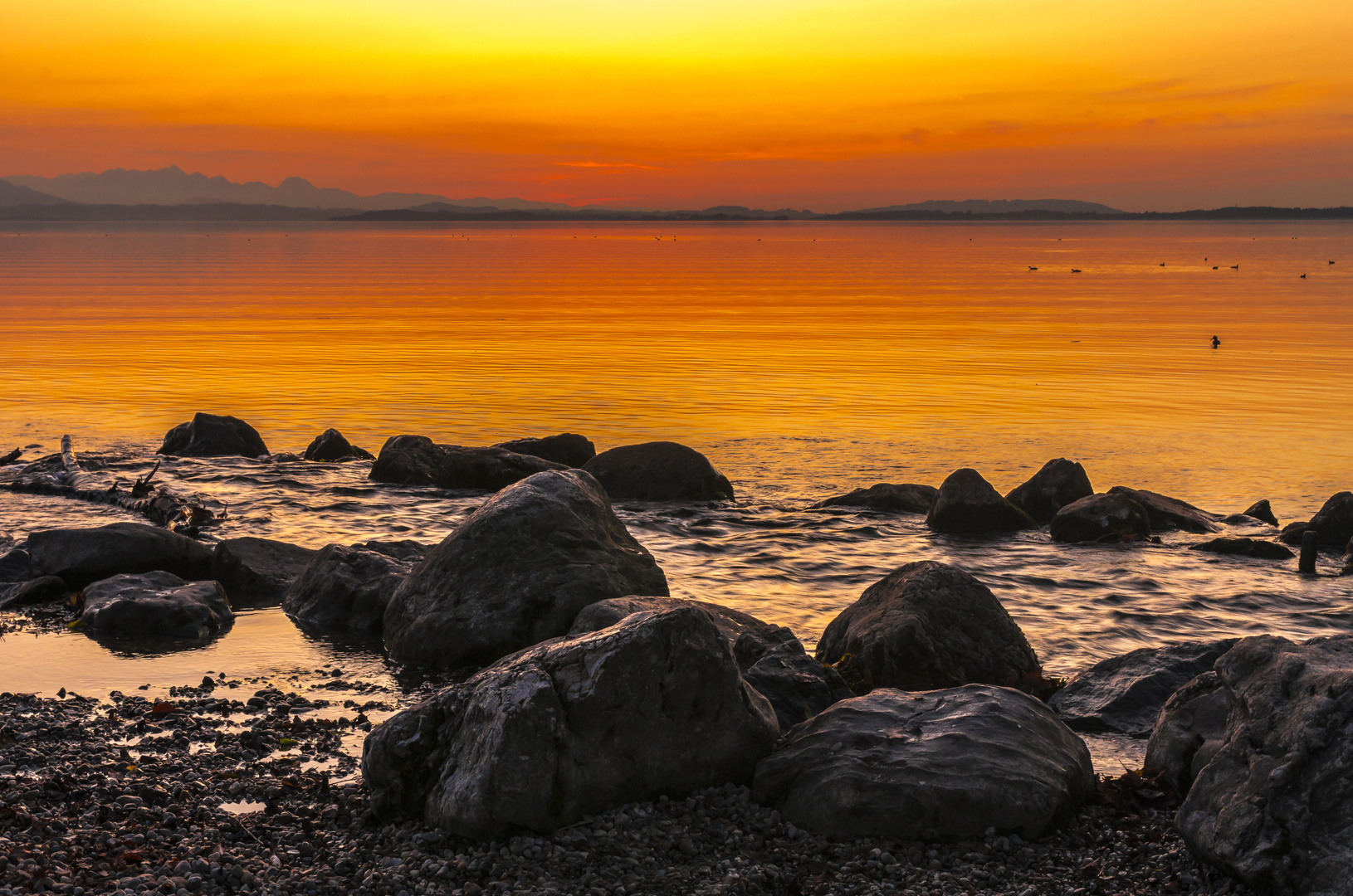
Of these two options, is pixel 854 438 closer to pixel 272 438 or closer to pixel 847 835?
pixel 272 438

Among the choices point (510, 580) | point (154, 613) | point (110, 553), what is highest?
point (510, 580)

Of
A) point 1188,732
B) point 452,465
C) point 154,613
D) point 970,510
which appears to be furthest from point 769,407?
point 1188,732

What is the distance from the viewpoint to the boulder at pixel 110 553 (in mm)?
15234

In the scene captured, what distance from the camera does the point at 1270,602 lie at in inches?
602

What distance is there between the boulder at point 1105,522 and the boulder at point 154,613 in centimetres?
1340

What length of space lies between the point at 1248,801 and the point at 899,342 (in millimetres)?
42293

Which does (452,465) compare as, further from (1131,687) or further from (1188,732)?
(1188,732)

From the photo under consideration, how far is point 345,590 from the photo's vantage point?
14.0m

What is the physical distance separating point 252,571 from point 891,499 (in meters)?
11.4

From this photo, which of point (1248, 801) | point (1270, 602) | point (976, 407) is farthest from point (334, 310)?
point (1248, 801)

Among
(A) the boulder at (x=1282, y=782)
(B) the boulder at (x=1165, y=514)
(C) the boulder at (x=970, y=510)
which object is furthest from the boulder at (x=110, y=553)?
(B) the boulder at (x=1165, y=514)

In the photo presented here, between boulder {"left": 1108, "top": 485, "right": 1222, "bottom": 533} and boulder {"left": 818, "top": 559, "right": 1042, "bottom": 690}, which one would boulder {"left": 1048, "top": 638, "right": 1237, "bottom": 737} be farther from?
boulder {"left": 1108, "top": 485, "right": 1222, "bottom": 533}

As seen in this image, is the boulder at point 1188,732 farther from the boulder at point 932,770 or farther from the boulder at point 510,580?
the boulder at point 510,580

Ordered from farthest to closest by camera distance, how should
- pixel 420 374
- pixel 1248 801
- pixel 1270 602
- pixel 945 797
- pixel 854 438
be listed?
pixel 420 374 < pixel 854 438 < pixel 1270 602 < pixel 945 797 < pixel 1248 801
